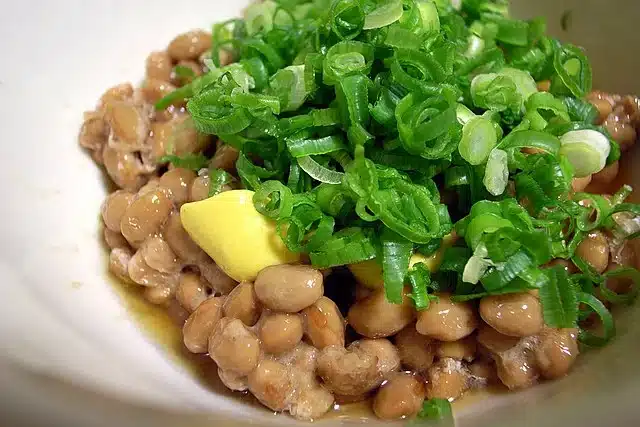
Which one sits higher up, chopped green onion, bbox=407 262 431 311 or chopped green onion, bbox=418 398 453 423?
chopped green onion, bbox=407 262 431 311

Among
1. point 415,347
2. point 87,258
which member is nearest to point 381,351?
point 415,347

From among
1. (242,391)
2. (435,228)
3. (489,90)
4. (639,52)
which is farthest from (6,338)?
(639,52)

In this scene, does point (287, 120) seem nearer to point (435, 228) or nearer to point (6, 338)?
point (435, 228)

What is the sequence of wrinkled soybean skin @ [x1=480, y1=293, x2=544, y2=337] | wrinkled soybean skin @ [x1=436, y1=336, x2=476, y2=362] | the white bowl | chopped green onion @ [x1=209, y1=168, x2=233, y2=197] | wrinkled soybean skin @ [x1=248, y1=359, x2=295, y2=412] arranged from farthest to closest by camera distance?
chopped green onion @ [x1=209, y1=168, x2=233, y2=197] < wrinkled soybean skin @ [x1=436, y1=336, x2=476, y2=362] < wrinkled soybean skin @ [x1=248, y1=359, x2=295, y2=412] < wrinkled soybean skin @ [x1=480, y1=293, x2=544, y2=337] < the white bowl

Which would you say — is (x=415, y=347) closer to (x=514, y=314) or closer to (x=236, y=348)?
(x=514, y=314)

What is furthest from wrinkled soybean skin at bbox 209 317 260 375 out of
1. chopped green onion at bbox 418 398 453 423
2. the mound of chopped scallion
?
chopped green onion at bbox 418 398 453 423

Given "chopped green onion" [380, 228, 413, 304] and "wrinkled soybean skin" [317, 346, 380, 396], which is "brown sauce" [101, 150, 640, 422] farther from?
"chopped green onion" [380, 228, 413, 304]
